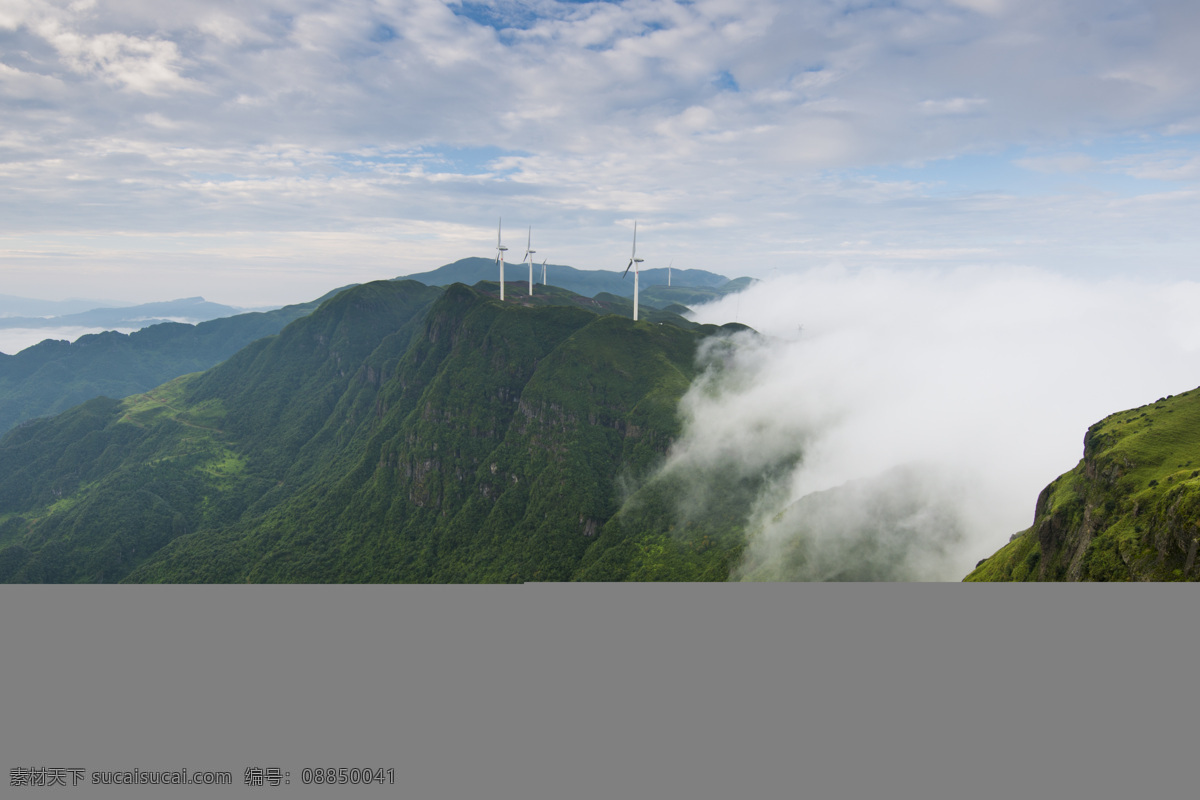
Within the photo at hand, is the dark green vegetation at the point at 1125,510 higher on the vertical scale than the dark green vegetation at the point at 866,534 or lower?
higher

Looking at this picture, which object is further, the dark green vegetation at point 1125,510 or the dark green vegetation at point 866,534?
the dark green vegetation at point 866,534

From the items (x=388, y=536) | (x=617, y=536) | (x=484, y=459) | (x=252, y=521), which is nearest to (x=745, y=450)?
(x=617, y=536)

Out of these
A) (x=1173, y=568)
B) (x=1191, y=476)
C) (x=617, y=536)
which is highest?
(x=1191, y=476)

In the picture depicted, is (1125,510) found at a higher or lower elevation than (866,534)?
higher

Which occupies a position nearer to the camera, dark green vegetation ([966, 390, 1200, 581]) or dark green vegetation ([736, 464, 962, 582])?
dark green vegetation ([966, 390, 1200, 581])

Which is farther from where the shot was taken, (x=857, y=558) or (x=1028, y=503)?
(x=1028, y=503)

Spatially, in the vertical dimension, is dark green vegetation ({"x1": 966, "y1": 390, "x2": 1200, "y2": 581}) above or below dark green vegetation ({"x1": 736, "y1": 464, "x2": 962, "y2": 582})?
above

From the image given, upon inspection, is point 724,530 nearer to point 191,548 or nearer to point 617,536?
point 617,536

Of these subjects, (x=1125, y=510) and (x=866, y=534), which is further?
(x=866, y=534)
